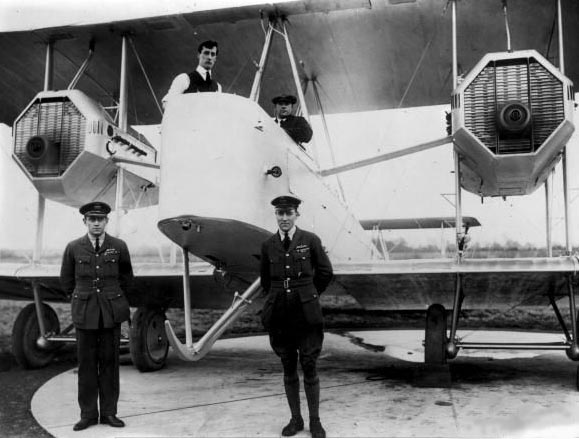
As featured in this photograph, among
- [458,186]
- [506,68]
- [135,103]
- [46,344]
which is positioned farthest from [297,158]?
[135,103]

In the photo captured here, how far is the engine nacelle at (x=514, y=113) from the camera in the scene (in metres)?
5.31

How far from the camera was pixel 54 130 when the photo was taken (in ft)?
21.9

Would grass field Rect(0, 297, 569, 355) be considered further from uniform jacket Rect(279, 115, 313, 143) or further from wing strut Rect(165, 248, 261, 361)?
wing strut Rect(165, 248, 261, 361)

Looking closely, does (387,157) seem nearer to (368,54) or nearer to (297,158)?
(297,158)

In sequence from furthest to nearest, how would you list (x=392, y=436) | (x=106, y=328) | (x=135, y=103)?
1. (x=135, y=103)
2. (x=106, y=328)
3. (x=392, y=436)

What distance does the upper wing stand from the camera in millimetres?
6426

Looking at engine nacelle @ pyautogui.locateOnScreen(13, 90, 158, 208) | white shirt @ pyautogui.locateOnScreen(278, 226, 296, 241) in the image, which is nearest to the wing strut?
white shirt @ pyautogui.locateOnScreen(278, 226, 296, 241)

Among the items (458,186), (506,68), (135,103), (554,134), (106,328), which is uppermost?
(135,103)

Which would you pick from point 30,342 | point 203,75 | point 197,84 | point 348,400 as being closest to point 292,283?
point 348,400

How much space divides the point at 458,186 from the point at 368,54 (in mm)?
2615

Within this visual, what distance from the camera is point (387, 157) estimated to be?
18.6 feet

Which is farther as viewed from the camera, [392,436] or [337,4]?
[337,4]

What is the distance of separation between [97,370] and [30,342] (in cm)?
337

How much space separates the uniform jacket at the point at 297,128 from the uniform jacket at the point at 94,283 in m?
2.29
